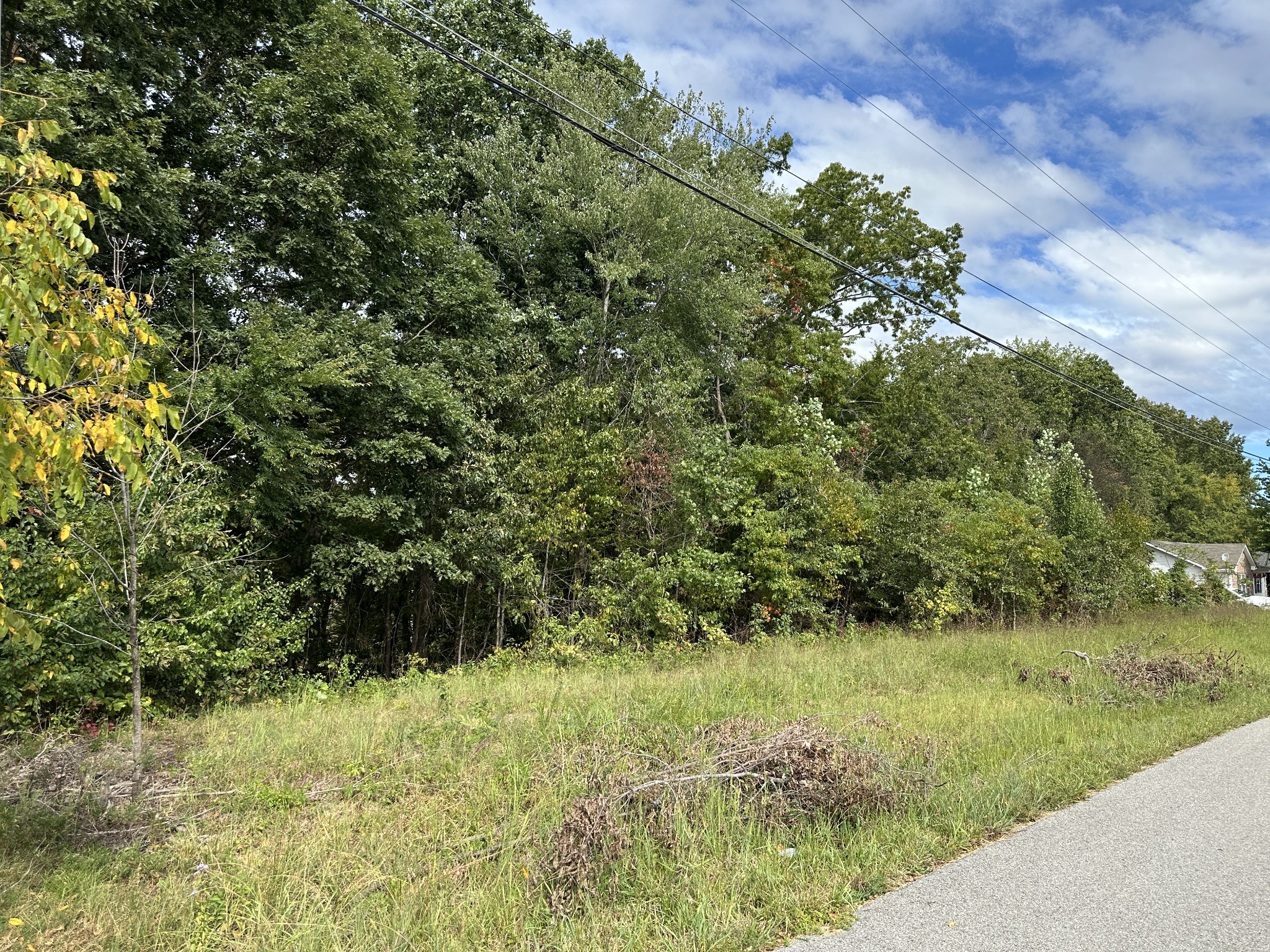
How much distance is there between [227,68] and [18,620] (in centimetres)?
1136

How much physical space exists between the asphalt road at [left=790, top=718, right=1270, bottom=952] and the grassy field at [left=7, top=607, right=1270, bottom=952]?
238 millimetres

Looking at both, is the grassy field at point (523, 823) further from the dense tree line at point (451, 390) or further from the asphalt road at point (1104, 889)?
the dense tree line at point (451, 390)

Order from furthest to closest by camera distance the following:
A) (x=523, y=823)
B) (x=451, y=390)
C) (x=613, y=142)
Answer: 1. (x=451, y=390)
2. (x=613, y=142)
3. (x=523, y=823)

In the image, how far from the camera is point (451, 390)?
1294 cm

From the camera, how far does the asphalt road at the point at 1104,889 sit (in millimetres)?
3471

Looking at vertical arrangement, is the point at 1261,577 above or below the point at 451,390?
below

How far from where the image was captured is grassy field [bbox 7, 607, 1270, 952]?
366 centimetres

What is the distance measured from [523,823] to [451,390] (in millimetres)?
9417

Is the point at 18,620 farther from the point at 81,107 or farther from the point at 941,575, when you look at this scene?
the point at 941,575

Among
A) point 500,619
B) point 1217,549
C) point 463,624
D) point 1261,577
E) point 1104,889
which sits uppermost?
point 1217,549

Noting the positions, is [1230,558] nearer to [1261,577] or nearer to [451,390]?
[1261,577]

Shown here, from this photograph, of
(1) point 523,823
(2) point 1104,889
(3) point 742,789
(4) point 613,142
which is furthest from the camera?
(4) point 613,142

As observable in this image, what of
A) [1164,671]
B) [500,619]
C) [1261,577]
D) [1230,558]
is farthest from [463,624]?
[1261,577]

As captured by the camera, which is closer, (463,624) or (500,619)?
(500,619)
